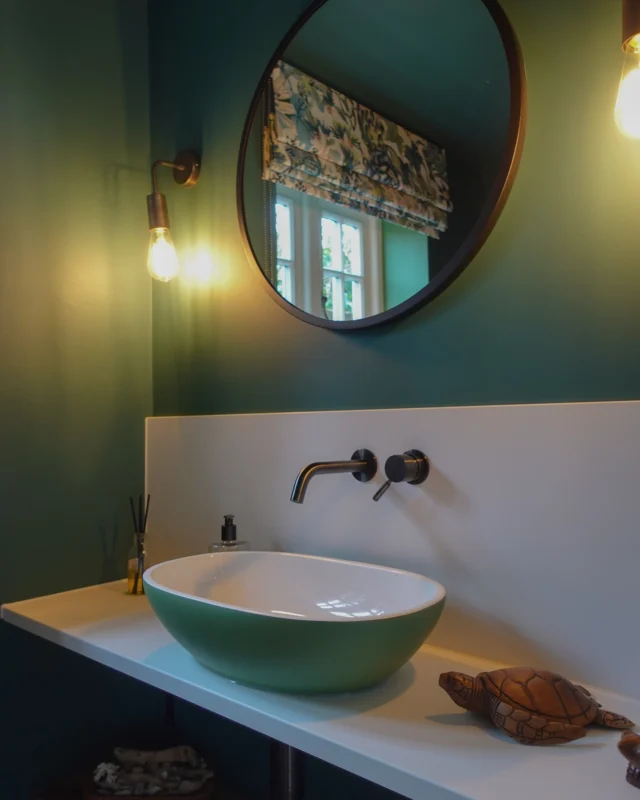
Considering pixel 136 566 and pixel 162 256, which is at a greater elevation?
pixel 162 256

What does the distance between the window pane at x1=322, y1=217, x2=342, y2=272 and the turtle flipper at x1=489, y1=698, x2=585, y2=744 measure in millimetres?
843

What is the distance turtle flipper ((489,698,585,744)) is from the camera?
0.74m

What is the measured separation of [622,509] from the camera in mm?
899

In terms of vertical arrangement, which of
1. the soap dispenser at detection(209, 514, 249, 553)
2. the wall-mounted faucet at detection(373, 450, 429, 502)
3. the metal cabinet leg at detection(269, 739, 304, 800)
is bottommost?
the metal cabinet leg at detection(269, 739, 304, 800)

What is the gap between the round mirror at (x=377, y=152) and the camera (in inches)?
42.1

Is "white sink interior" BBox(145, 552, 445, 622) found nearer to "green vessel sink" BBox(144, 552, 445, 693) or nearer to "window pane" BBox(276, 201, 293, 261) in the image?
"green vessel sink" BBox(144, 552, 445, 693)

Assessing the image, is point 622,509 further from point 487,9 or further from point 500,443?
point 487,9

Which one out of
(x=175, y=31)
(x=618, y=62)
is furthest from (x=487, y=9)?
(x=175, y=31)

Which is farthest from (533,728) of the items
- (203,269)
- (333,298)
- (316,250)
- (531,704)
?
(203,269)

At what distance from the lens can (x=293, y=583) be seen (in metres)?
1.19

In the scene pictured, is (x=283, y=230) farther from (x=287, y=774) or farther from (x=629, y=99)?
(x=287, y=774)

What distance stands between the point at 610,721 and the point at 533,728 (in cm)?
12

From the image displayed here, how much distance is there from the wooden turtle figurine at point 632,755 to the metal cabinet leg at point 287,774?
59 cm

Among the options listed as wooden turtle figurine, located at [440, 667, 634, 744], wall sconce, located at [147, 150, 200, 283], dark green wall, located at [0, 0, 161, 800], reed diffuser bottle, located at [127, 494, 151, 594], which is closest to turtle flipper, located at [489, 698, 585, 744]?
wooden turtle figurine, located at [440, 667, 634, 744]
